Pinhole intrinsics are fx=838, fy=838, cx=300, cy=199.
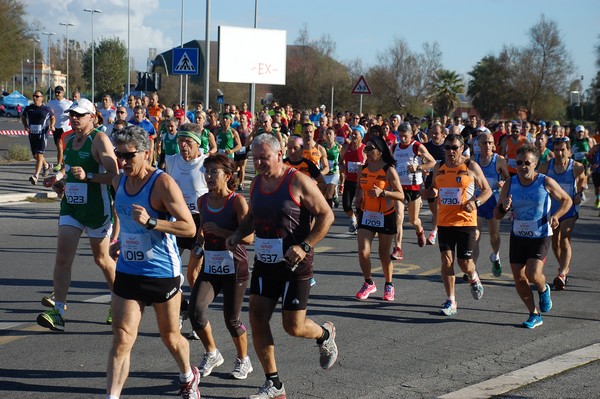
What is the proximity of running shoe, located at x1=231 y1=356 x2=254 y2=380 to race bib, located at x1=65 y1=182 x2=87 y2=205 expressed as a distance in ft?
7.58

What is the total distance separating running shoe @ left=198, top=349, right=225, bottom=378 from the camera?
20.7ft

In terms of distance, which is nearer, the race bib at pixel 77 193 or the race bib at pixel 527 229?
the race bib at pixel 77 193

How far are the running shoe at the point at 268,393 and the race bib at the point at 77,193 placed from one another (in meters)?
2.83

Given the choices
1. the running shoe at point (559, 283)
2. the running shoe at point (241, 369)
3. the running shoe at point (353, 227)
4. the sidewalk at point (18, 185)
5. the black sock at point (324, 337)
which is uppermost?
the black sock at point (324, 337)

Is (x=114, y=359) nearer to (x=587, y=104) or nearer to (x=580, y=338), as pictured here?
(x=580, y=338)

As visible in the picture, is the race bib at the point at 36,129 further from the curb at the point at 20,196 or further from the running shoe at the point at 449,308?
the running shoe at the point at 449,308

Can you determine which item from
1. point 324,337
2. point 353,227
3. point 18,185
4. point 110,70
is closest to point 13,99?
point 110,70

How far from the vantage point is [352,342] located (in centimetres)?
745

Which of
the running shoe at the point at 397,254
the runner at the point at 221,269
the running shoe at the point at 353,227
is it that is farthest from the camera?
the running shoe at the point at 353,227

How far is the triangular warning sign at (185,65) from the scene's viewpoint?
22078 mm

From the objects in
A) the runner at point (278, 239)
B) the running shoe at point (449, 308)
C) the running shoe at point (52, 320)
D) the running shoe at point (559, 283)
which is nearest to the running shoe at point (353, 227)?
the running shoe at point (559, 283)

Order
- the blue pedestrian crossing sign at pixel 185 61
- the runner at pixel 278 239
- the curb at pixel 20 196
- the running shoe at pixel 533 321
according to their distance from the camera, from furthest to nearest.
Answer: the blue pedestrian crossing sign at pixel 185 61 < the curb at pixel 20 196 < the running shoe at pixel 533 321 < the runner at pixel 278 239

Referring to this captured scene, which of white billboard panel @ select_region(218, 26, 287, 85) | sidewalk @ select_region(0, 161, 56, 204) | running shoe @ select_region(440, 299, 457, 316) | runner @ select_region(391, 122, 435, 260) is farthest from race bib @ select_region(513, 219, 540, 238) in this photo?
white billboard panel @ select_region(218, 26, 287, 85)

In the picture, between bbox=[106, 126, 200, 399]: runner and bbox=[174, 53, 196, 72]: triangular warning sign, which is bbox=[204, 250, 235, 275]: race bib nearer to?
bbox=[106, 126, 200, 399]: runner
